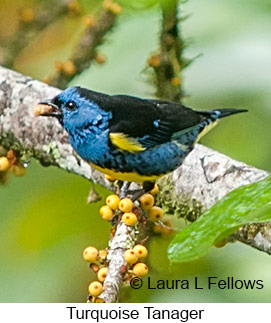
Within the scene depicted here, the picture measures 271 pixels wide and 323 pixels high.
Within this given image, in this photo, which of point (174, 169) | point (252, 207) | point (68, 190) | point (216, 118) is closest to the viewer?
point (252, 207)

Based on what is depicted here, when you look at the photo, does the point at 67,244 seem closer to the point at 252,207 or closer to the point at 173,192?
the point at 173,192

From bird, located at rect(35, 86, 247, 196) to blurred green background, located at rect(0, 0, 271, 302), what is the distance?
0.25m

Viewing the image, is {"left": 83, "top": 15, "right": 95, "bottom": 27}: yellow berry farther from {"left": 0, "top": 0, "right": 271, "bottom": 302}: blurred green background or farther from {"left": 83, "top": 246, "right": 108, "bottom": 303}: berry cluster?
{"left": 83, "top": 246, "right": 108, "bottom": 303}: berry cluster

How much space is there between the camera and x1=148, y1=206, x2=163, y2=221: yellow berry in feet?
7.61

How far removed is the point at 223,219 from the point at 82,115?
1232 mm

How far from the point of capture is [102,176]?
2.62m

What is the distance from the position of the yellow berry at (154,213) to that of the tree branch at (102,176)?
0.37ft

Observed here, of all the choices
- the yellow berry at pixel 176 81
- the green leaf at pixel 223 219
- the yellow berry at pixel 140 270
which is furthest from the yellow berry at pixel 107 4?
the green leaf at pixel 223 219

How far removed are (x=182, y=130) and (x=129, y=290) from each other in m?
0.56

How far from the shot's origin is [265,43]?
2652 mm

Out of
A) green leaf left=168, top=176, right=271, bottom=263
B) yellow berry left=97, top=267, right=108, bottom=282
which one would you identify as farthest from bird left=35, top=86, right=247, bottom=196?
green leaf left=168, top=176, right=271, bottom=263

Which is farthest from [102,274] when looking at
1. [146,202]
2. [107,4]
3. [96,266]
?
[107,4]

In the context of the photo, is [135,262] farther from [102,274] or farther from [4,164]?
[4,164]
